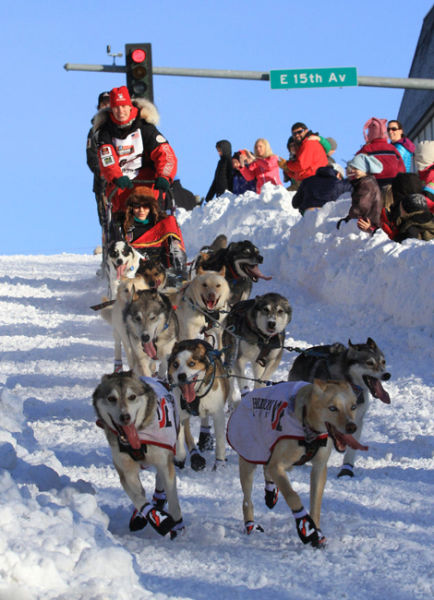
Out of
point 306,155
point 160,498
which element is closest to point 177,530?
point 160,498

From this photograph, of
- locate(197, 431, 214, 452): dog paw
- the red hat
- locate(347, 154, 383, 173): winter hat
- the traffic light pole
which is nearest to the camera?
locate(197, 431, 214, 452): dog paw

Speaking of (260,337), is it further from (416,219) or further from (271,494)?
(416,219)

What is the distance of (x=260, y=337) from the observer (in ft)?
20.9

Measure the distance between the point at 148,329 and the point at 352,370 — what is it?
1.87 meters

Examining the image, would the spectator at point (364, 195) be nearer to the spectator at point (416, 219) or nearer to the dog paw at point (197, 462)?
the spectator at point (416, 219)

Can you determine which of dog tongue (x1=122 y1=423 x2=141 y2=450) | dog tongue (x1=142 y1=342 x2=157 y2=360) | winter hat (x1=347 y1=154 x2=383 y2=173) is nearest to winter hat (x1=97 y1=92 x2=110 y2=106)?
winter hat (x1=347 y1=154 x2=383 y2=173)

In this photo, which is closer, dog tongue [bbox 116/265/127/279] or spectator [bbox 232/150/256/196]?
dog tongue [bbox 116/265/127/279]

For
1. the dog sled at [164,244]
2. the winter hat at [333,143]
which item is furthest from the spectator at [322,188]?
the dog sled at [164,244]

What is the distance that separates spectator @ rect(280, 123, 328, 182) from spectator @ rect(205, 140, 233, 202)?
115 inches

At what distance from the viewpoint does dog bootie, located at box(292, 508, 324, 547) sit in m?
3.76

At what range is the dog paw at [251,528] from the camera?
4027 mm

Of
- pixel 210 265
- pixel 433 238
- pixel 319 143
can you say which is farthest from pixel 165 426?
pixel 319 143

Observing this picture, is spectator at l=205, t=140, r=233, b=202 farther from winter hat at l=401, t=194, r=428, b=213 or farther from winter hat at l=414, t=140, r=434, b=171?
winter hat at l=401, t=194, r=428, b=213

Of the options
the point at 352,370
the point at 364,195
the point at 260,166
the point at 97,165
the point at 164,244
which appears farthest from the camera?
the point at 260,166
